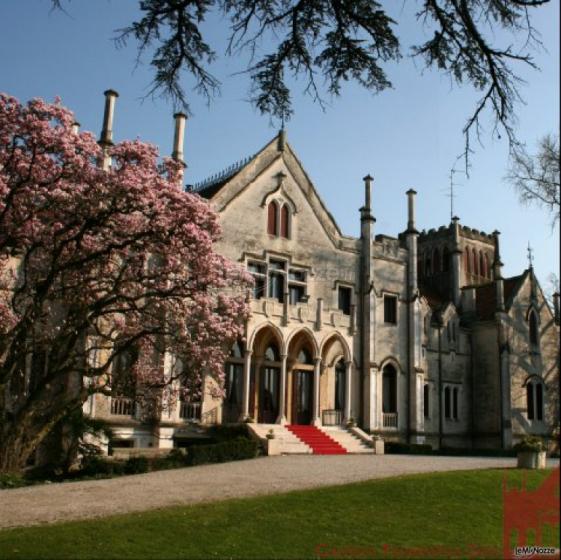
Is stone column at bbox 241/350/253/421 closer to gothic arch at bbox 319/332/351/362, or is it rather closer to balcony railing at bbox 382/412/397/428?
gothic arch at bbox 319/332/351/362

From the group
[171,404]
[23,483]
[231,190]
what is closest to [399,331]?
[231,190]

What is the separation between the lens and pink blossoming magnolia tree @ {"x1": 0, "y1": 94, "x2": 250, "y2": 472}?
1836 cm

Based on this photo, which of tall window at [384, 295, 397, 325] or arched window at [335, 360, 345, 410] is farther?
tall window at [384, 295, 397, 325]

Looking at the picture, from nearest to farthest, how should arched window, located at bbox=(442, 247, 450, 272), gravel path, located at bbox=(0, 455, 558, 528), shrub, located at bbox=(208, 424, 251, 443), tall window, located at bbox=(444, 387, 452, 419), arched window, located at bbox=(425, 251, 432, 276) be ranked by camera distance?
gravel path, located at bbox=(0, 455, 558, 528) < shrub, located at bbox=(208, 424, 251, 443) < tall window, located at bbox=(444, 387, 452, 419) < arched window, located at bbox=(442, 247, 450, 272) < arched window, located at bbox=(425, 251, 432, 276)

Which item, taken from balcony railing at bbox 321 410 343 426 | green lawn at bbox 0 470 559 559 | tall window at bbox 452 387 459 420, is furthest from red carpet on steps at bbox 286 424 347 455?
green lawn at bbox 0 470 559 559

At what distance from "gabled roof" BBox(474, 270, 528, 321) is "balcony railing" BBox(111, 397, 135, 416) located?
82.4 feet

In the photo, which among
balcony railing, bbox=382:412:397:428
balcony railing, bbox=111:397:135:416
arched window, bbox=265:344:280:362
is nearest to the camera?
balcony railing, bbox=111:397:135:416

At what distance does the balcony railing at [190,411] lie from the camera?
29344mm

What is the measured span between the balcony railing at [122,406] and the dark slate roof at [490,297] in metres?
25.1

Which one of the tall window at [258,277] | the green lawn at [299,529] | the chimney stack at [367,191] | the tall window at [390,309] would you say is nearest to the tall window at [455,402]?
the tall window at [390,309]

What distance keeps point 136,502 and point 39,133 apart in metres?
9.09

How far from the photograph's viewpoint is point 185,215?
2008 centimetres

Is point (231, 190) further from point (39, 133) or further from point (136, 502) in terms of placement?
point (136, 502)

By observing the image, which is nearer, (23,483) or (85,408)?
(23,483)
